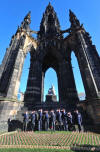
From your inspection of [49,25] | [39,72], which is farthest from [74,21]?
[39,72]

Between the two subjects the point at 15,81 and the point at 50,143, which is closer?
the point at 50,143

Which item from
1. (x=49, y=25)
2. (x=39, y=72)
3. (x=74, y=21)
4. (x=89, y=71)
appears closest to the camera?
(x=89, y=71)

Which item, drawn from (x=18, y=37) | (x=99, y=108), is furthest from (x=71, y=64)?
(x=18, y=37)

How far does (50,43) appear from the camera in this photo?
16547 millimetres

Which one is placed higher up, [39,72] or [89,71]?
[39,72]

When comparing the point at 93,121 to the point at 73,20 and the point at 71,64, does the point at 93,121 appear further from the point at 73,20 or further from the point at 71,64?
the point at 73,20

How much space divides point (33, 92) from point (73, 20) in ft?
53.0

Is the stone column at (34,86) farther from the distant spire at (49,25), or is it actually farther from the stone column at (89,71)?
the distant spire at (49,25)

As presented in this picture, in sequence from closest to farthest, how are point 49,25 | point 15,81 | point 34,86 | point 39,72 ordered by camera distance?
1. point 15,81
2. point 34,86
3. point 39,72
4. point 49,25

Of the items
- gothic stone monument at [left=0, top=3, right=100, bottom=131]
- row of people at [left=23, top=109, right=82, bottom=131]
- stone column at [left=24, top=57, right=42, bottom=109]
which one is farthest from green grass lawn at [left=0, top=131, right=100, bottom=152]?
stone column at [left=24, top=57, right=42, bottom=109]

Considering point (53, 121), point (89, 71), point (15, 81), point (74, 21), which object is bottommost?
point (53, 121)

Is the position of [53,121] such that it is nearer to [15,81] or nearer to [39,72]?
[15,81]

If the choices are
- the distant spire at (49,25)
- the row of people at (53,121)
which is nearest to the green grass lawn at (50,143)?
→ the row of people at (53,121)

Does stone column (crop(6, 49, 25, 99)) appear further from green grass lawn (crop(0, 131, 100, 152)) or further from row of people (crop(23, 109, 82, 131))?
green grass lawn (crop(0, 131, 100, 152))
